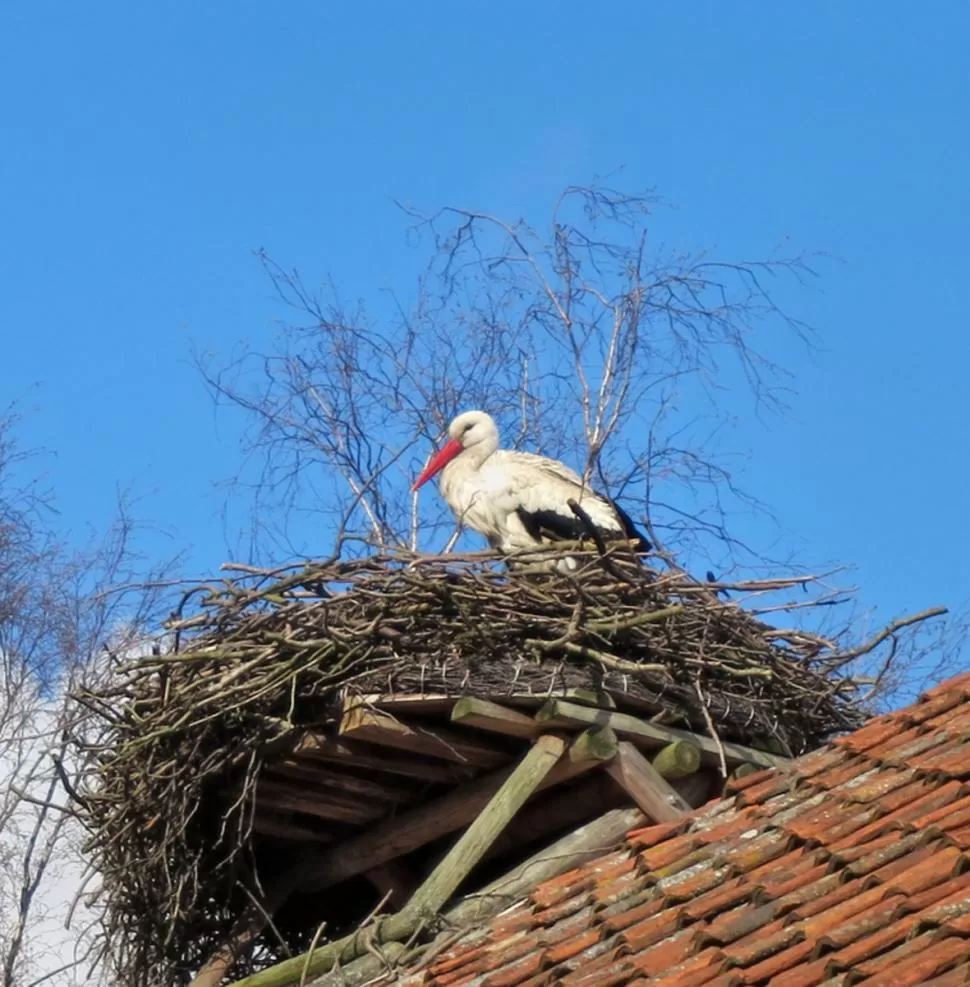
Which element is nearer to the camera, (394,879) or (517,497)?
(394,879)

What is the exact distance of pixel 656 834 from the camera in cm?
639

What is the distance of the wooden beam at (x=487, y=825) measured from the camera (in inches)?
255

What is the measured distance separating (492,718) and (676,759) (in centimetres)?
80

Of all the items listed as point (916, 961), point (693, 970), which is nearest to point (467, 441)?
point (693, 970)

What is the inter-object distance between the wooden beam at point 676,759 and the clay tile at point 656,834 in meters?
0.51

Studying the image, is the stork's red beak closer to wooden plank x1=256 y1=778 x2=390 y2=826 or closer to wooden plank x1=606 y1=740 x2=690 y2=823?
wooden plank x1=256 y1=778 x2=390 y2=826

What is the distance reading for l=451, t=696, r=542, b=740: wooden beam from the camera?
6.61 metres

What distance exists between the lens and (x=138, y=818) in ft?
24.0

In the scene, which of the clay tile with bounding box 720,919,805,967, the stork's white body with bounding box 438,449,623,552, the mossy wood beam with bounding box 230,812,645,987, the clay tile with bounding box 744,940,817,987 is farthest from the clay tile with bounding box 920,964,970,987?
the stork's white body with bounding box 438,449,623,552

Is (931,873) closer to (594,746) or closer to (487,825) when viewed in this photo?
(594,746)

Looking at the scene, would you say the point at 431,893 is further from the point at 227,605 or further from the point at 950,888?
the point at 950,888

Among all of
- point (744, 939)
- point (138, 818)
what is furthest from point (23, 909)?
point (744, 939)

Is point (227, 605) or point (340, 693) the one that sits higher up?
point (227, 605)

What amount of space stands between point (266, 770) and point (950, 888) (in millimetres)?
3224
